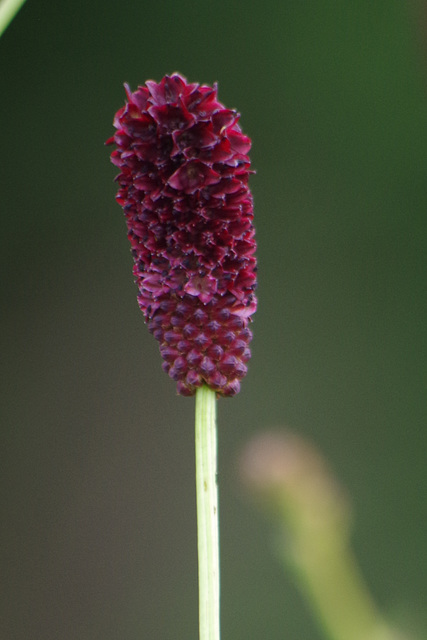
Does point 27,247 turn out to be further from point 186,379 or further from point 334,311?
point 186,379

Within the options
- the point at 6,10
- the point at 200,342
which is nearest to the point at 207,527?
the point at 200,342

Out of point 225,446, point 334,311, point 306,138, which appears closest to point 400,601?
point 225,446

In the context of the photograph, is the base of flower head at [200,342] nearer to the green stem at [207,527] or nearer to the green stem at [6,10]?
the green stem at [207,527]

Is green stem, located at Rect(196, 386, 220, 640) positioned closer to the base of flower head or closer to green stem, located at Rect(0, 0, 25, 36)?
the base of flower head

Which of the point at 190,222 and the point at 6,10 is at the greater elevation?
the point at 6,10

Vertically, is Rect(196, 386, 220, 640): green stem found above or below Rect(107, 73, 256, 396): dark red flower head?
below

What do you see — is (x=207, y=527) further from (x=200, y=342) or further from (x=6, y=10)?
(x=6, y=10)

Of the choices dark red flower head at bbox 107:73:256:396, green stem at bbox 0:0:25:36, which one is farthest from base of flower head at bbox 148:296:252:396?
green stem at bbox 0:0:25:36
